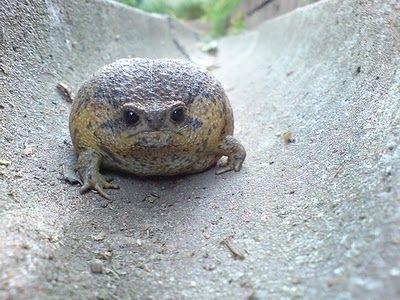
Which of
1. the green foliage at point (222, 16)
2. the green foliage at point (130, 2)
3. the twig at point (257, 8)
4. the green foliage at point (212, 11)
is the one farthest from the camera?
the green foliage at point (222, 16)

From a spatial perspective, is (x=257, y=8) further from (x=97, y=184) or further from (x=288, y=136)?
(x=97, y=184)

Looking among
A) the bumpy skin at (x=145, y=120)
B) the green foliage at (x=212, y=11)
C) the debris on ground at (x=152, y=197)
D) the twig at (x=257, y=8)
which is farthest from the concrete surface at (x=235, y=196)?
the green foliage at (x=212, y=11)

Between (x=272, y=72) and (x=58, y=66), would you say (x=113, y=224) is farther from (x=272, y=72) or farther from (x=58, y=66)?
(x=272, y=72)

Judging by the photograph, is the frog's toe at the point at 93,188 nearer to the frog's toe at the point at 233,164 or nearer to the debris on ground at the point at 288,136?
the frog's toe at the point at 233,164

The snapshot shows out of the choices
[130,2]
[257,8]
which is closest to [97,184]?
[130,2]

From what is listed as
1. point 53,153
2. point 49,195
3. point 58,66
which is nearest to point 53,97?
point 58,66
